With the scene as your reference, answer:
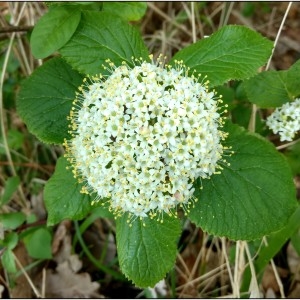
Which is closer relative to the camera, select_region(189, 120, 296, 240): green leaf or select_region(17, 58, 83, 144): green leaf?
select_region(189, 120, 296, 240): green leaf

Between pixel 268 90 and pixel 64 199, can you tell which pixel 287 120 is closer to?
pixel 268 90

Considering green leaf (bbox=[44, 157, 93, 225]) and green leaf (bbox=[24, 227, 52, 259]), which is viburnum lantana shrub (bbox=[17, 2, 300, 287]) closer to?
green leaf (bbox=[44, 157, 93, 225])

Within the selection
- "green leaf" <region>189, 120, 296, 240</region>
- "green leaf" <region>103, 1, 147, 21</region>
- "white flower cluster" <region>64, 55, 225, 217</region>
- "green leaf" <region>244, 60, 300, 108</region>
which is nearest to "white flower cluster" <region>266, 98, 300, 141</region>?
"green leaf" <region>244, 60, 300, 108</region>

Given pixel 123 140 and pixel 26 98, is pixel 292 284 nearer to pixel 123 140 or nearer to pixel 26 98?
pixel 123 140

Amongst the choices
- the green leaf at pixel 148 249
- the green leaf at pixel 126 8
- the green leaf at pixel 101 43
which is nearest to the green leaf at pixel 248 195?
the green leaf at pixel 148 249

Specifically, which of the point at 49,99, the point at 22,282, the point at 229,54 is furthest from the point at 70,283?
the point at 229,54

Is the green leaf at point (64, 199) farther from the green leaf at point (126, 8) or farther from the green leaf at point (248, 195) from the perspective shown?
the green leaf at point (126, 8)
